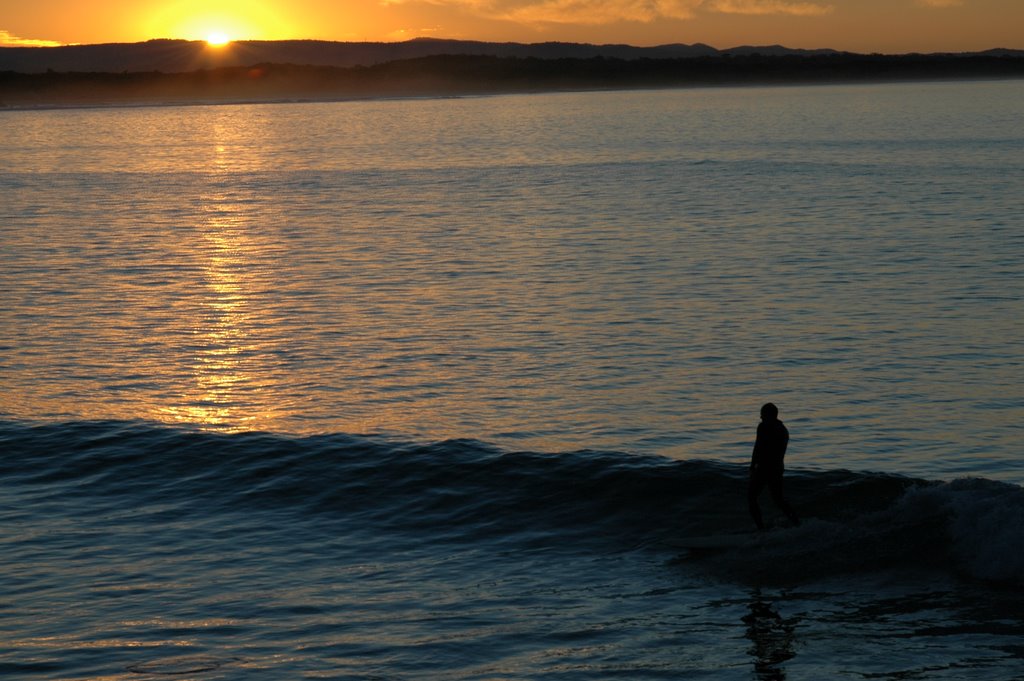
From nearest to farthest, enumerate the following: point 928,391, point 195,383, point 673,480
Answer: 1. point 673,480
2. point 928,391
3. point 195,383

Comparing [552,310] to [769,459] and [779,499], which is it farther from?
[769,459]

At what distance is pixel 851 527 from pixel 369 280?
117ft

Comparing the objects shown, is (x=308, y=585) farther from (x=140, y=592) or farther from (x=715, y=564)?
(x=715, y=564)

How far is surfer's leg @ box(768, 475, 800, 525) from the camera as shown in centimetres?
2342

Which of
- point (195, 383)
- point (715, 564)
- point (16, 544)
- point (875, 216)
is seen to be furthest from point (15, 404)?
point (875, 216)

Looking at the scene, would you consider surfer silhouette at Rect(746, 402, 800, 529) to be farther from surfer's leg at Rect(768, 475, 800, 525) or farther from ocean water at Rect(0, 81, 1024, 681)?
ocean water at Rect(0, 81, 1024, 681)

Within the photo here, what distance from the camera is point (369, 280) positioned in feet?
189

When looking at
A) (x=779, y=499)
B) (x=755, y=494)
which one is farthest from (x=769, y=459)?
(x=779, y=499)

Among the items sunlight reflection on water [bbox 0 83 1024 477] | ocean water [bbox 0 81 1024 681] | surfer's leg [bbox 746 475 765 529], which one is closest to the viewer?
ocean water [bbox 0 81 1024 681]

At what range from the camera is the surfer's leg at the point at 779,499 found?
2342cm

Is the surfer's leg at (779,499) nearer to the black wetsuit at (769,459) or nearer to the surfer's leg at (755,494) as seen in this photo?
the black wetsuit at (769,459)

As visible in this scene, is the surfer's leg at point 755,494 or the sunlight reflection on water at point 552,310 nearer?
the surfer's leg at point 755,494

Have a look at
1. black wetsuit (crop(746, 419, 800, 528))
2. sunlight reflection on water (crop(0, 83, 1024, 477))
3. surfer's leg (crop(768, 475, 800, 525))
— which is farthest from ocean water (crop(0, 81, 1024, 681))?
black wetsuit (crop(746, 419, 800, 528))

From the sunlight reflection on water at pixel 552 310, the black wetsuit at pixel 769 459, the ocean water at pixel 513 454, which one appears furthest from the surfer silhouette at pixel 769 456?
the sunlight reflection on water at pixel 552 310
